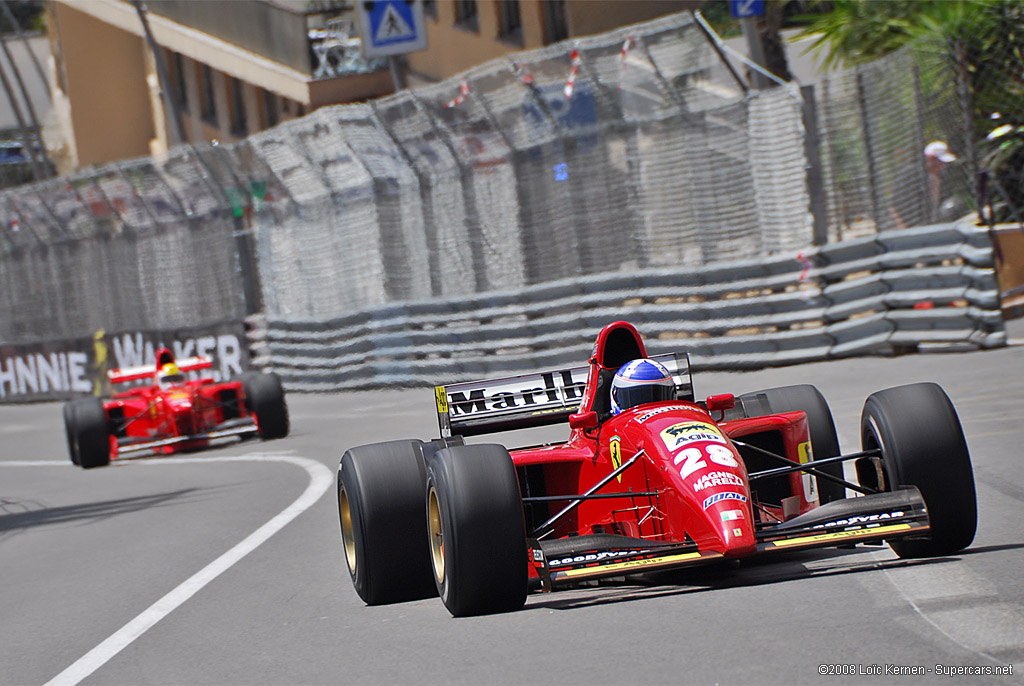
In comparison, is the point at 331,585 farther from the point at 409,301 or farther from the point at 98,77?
the point at 98,77

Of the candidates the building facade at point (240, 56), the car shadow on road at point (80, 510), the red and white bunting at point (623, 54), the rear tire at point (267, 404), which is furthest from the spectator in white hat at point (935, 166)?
the building facade at point (240, 56)

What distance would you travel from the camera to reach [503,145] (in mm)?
19672

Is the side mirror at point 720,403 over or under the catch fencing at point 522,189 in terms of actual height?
under

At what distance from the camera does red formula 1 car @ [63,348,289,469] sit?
16281 mm

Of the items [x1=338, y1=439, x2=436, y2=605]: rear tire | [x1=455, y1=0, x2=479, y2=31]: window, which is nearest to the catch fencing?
[x1=455, y1=0, x2=479, y2=31]: window

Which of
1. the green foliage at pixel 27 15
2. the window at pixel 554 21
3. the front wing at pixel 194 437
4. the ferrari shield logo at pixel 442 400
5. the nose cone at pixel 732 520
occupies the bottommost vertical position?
the front wing at pixel 194 437

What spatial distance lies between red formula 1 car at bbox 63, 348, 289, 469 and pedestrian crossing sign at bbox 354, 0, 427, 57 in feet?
21.3

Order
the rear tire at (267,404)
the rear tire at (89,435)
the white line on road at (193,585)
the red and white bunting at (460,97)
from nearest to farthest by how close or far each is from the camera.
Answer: the white line on road at (193,585)
the rear tire at (89,435)
the rear tire at (267,404)
the red and white bunting at (460,97)

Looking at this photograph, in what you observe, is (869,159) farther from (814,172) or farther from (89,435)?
(89,435)

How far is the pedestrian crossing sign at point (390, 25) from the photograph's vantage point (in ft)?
70.7

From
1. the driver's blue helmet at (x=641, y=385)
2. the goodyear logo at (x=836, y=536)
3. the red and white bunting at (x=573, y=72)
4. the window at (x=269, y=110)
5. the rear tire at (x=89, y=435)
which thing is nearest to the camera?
the goodyear logo at (x=836, y=536)

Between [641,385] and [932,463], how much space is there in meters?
1.34

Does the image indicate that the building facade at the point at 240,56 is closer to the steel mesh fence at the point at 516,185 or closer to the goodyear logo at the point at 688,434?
the steel mesh fence at the point at 516,185

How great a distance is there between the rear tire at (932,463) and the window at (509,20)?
23403 mm
